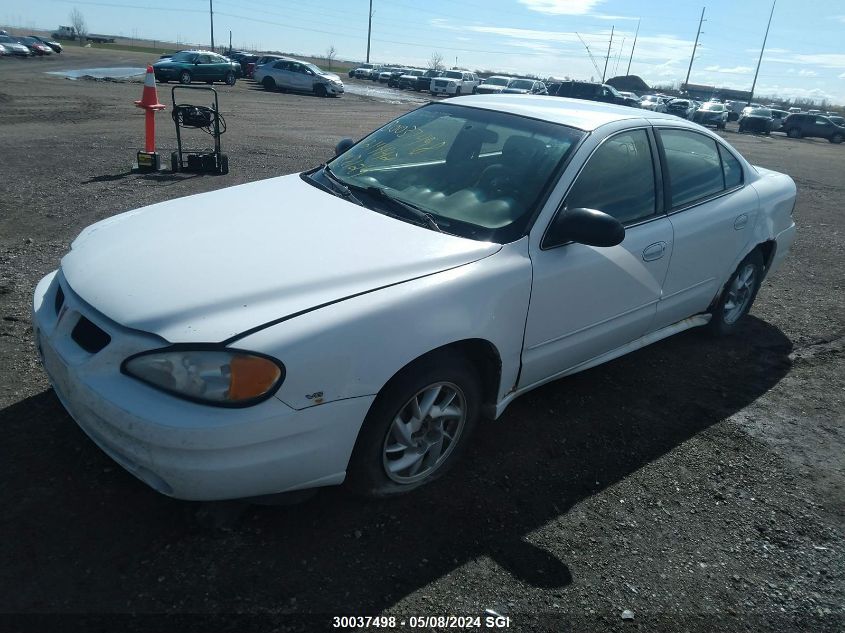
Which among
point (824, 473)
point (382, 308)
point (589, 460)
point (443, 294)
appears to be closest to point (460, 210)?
point (443, 294)

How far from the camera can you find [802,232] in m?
9.04

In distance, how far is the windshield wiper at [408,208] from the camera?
3.10 meters

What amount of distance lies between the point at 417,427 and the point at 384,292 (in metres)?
0.63

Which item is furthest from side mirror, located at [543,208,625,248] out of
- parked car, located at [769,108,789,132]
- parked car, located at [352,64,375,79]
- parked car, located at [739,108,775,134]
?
parked car, located at [352,64,375,79]

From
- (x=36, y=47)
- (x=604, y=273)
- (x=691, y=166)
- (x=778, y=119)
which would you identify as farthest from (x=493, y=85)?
(x=604, y=273)

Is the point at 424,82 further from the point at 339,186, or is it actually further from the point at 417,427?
the point at 417,427

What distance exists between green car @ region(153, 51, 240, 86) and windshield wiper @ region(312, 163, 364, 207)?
28.5m

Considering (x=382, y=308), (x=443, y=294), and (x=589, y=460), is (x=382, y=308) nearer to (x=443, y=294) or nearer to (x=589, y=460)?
(x=443, y=294)

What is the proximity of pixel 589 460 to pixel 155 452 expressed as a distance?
84.0 inches

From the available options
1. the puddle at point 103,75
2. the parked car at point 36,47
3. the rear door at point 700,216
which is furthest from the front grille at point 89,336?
the parked car at point 36,47

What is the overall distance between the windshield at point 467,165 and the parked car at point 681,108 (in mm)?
33956

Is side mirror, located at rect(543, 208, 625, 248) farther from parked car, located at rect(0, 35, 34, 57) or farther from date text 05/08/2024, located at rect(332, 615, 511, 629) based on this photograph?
parked car, located at rect(0, 35, 34, 57)

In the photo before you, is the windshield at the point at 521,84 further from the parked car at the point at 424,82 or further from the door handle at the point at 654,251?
the door handle at the point at 654,251

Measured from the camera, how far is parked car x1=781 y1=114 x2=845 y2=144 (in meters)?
36.6
